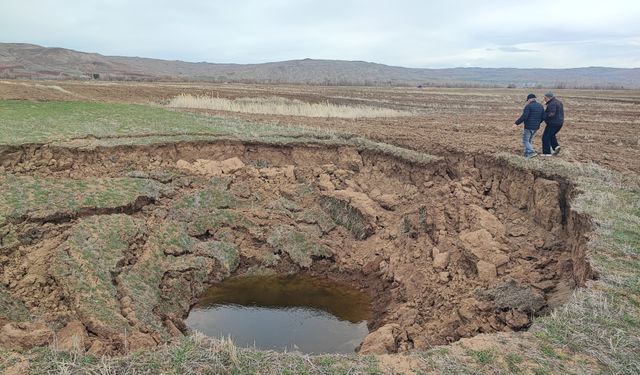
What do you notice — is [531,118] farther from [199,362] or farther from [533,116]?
[199,362]

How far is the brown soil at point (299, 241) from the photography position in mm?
6941

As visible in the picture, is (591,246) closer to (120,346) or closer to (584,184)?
(584,184)

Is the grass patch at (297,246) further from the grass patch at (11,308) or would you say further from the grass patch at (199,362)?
the grass patch at (199,362)

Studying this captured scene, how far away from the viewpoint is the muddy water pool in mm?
7781

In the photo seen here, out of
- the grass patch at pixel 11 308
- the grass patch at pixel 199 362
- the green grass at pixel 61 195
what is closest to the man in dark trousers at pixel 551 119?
the grass patch at pixel 199 362

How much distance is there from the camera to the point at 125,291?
768 cm

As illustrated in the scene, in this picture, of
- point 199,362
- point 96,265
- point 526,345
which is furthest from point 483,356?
point 96,265

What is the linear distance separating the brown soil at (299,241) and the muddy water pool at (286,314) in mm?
327

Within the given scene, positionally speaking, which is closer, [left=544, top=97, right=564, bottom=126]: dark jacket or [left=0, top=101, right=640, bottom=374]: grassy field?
[left=0, top=101, right=640, bottom=374]: grassy field

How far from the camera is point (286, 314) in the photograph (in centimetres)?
878

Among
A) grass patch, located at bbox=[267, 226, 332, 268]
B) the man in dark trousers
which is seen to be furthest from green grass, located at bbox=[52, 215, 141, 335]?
the man in dark trousers

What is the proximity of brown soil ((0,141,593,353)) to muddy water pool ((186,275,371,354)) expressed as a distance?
0.33 metres

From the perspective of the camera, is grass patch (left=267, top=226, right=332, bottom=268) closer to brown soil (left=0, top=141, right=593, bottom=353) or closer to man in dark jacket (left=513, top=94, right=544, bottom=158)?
brown soil (left=0, top=141, right=593, bottom=353)

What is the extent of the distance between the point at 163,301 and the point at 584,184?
8.22 m
